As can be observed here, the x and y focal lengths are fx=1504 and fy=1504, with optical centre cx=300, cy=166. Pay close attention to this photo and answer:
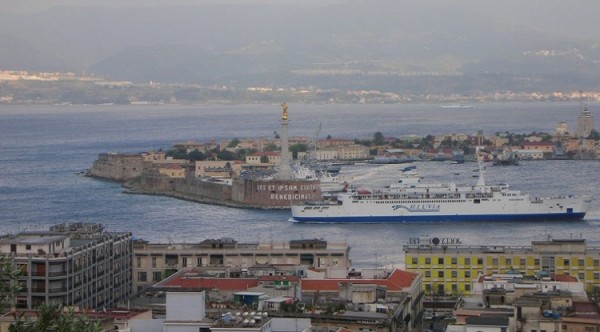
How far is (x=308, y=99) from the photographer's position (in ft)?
367

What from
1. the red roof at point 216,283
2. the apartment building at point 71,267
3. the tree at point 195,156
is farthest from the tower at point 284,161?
the red roof at point 216,283

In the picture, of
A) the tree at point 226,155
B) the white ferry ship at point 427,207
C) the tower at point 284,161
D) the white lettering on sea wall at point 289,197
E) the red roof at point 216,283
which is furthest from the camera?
the tree at point 226,155

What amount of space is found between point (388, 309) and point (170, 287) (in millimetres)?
1440

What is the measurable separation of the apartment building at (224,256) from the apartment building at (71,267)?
34.5 inches

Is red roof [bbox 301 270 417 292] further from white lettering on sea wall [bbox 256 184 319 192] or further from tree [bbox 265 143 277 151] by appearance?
tree [bbox 265 143 277 151]

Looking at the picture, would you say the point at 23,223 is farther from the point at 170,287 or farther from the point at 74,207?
the point at 170,287

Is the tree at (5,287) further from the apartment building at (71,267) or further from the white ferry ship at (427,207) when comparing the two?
the white ferry ship at (427,207)

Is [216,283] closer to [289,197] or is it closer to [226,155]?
[289,197]

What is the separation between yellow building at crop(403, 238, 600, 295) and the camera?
12250mm

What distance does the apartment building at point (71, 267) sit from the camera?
9.82 m

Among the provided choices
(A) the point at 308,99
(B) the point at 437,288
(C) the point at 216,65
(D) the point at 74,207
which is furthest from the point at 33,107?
(B) the point at 437,288

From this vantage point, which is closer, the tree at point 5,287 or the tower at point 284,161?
the tree at point 5,287

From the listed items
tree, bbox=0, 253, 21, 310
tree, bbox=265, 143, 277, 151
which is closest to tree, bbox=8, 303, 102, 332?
tree, bbox=0, 253, 21, 310

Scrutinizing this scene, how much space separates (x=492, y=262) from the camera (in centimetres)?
1247
